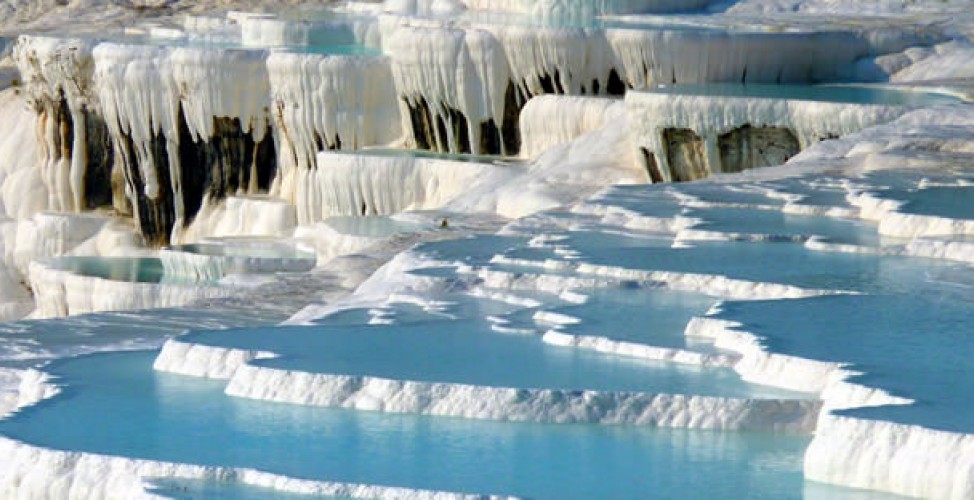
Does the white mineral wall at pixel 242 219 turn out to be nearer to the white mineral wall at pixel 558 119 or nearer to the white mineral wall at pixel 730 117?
the white mineral wall at pixel 558 119

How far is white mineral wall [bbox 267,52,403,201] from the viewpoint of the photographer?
21.3 meters

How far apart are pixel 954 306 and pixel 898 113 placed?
22.3 ft

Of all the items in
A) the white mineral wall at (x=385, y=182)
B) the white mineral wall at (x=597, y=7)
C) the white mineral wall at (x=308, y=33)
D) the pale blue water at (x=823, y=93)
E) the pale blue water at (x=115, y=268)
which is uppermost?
the white mineral wall at (x=597, y=7)

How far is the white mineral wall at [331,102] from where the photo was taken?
69.8ft

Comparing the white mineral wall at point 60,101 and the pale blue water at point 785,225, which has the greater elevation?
the pale blue water at point 785,225

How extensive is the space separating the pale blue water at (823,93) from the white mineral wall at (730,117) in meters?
0.33

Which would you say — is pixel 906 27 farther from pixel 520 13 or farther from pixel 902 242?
pixel 902 242

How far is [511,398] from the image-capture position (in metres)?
7.77

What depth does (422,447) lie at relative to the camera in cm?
737

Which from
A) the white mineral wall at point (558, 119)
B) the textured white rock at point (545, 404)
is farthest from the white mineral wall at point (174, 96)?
the textured white rock at point (545, 404)

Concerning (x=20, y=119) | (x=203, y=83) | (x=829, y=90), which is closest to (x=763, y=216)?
(x=829, y=90)

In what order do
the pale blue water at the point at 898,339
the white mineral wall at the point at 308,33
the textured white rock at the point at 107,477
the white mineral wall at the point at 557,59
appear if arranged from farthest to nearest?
1. the white mineral wall at the point at 308,33
2. the white mineral wall at the point at 557,59
3. the pale blue water at the point at 898,339
4. the textured white rock at the point at 107,477

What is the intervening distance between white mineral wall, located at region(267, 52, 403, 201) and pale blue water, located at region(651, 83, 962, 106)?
12.6 feet

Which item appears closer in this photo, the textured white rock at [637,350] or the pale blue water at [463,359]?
the pale blue water at [463,359]
